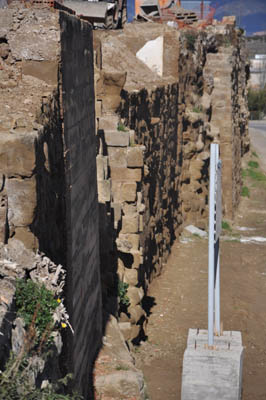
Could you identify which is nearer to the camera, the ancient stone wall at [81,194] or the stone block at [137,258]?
the ancient stone wall at [81,194]

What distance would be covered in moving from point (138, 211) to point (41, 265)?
6.35 metres

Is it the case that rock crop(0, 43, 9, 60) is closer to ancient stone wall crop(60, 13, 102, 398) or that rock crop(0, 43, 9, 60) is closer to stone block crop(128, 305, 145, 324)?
ancient stone wall crop(60, 13, 102, 398)

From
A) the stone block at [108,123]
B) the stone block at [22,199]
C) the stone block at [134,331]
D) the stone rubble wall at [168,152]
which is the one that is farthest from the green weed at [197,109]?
the stone block at [22,199]

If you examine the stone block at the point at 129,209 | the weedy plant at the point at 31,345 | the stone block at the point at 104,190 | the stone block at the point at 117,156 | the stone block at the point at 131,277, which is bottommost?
the stone block at the point at 131,277

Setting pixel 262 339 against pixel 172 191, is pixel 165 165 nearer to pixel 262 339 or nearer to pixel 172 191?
pixel 172 191

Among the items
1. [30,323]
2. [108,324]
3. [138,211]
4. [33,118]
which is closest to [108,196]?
[138,211]

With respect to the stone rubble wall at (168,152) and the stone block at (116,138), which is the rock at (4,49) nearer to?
the stone rubble wall at (168,152)

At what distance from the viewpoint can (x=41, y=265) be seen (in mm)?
4887

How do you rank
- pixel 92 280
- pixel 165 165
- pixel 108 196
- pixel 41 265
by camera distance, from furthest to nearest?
pixel 165 165
pixel 108 196
pixel 92 280
pixel 41 265

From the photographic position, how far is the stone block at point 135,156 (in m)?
10.9

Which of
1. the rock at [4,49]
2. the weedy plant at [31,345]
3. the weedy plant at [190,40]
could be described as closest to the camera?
the weedy plant at [31,345]

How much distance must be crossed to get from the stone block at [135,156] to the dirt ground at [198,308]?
9.74 feet

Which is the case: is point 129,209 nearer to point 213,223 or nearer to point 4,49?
point 213,223

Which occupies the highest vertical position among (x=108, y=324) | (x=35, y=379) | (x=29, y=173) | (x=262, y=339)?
(x=29, y=173)
